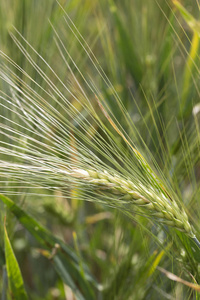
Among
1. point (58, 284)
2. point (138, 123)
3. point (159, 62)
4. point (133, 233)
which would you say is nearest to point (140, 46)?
point (159, 62)

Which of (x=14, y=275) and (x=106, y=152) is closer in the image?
(x=106, y=152)

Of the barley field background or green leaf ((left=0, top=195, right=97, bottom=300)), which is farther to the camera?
green leaf ((left=0, top=195, right=97, bottom=300))

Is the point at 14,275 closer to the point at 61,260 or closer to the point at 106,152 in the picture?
the point at 61,260

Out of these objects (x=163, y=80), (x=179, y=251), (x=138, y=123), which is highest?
(x=163, y=80)

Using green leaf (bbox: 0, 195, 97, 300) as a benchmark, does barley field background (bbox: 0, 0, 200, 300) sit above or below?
above

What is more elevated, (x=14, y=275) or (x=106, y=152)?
(x=106, y=152)

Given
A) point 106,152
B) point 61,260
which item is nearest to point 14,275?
point 61,260

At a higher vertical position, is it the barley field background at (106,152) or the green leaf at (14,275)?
the barley field background at (106,152)

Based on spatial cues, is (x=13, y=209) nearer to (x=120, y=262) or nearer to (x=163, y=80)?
(x=120, y=262)
